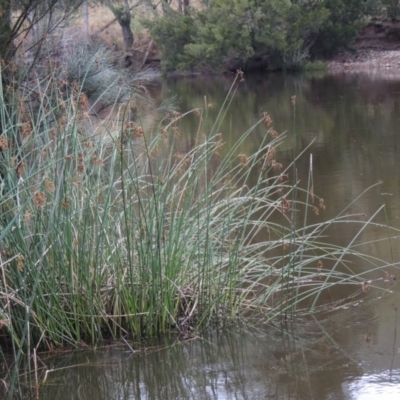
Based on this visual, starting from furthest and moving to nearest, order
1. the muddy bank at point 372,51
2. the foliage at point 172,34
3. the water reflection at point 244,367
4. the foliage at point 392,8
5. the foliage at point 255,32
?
the foliage at point 392,8
the foliage at point 172,34
the muddy bank at point 372,51
the foliage at point 255,32
the water reflection at point 244,367

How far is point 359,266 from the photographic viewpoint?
535 centimetres

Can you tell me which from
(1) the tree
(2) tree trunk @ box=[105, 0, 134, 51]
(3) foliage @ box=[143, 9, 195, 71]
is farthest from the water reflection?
(2) tree trunk @ box=[105, 0, 134, 51]

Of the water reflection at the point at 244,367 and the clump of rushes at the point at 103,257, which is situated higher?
the clump of rushes at the point at 103,257

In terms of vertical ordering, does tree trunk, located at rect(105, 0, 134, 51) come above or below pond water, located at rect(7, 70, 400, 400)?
above

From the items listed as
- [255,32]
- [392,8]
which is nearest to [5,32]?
[255,32]

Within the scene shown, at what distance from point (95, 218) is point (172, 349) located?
74 cm

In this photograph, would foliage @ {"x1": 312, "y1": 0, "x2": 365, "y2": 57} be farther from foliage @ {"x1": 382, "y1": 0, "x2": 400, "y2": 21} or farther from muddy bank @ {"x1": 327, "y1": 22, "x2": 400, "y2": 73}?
foliage @ {"x1": 382, "y1": 0, "x2": 400, "y2": 21}

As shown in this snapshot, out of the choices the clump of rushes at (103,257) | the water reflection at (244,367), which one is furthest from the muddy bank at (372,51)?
the water reflection at (244,367)

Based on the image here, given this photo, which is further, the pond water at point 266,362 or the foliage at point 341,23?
the foliage at point 341,23

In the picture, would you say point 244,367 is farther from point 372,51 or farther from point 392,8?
point 392,8

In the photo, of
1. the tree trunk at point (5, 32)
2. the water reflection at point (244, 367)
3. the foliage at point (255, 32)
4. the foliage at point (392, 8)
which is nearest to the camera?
the water reflection at point (244, 367)

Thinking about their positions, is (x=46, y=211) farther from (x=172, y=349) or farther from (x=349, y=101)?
(x=349, y=101)

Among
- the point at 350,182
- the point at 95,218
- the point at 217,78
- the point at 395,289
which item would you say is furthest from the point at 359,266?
the point at 217,78

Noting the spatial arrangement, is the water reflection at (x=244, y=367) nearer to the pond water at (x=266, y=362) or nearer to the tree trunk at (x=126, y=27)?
the pond water at (x=266, y=362)
